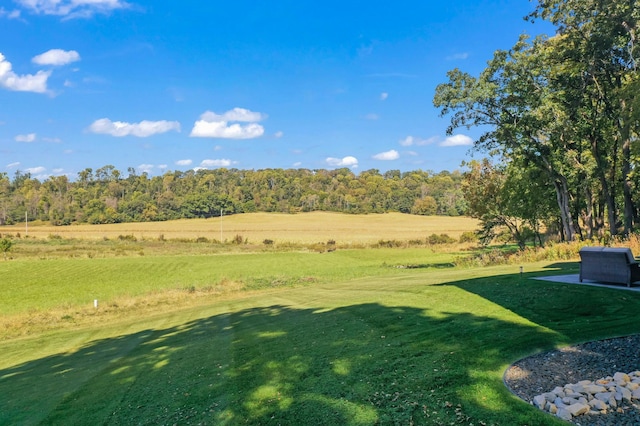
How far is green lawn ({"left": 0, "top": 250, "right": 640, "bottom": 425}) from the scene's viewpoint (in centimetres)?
508

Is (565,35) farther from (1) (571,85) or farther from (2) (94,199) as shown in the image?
(2) (94,199)

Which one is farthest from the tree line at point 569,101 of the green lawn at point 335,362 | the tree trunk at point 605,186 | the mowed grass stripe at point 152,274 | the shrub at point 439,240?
the shrub at point 439,240

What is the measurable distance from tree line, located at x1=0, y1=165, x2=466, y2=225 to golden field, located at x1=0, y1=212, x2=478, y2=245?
716 cm

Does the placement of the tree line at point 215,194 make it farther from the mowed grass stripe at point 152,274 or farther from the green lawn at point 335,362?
the green lawn at point 335,362

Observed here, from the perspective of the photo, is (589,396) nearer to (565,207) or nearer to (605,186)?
(605,186)

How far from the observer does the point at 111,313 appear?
2059 centimetres

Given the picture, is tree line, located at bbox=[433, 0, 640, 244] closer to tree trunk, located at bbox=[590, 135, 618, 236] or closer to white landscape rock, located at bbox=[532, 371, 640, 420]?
tree trunk, located at bbox=[590, 135, 618, 236]

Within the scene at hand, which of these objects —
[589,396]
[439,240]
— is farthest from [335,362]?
[439,240]

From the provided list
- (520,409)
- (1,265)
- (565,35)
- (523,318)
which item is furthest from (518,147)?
(1,265)

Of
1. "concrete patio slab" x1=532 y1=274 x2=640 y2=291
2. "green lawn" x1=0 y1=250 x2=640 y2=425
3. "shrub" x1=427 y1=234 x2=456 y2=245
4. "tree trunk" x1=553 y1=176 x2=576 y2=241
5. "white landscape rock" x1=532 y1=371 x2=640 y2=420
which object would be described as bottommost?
"shrub" x1=427 y1=234 x2=456 y2=245

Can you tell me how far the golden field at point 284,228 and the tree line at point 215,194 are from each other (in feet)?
23.5

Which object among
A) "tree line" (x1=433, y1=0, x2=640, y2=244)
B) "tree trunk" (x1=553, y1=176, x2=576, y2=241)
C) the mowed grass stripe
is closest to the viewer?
"tree line" (x1=433, y1=0, x2=640, y2=244)

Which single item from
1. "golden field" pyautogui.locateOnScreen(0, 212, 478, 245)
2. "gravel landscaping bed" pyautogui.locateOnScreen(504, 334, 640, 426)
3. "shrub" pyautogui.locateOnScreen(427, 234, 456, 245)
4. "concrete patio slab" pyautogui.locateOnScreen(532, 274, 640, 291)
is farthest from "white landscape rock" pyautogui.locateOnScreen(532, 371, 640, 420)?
"golden field" pyautogui.locateOnScreen(0, 212, 478, 245)

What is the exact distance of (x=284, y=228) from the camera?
94.2m
